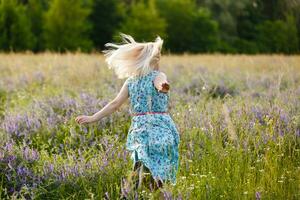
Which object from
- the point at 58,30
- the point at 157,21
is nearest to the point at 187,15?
the point at 157,21

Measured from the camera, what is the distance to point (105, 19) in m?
41.0

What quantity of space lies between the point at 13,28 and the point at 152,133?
28.6 metres

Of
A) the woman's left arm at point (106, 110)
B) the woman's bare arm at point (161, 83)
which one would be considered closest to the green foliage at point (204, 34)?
the woman's left arm at point (106, 110)

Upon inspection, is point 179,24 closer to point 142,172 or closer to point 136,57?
point 136,57

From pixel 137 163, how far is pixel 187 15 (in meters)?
41.0

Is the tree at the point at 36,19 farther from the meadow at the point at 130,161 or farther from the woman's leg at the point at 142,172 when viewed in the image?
the woman's leg at the point at 142,172

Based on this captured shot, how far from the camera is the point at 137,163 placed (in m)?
4.27

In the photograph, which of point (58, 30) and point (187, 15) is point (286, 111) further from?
point (187, 15)

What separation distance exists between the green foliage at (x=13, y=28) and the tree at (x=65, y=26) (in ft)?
9.91

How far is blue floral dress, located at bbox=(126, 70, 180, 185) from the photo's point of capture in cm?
413

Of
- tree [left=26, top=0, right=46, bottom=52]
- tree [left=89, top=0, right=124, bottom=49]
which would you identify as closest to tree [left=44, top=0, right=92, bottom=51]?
tree [left=26, top=0, right=46, bottom=52]

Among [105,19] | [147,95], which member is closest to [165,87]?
[147,95]

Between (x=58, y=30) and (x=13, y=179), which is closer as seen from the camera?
(x=13, y=179)

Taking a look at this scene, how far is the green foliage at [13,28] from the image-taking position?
3112cm
